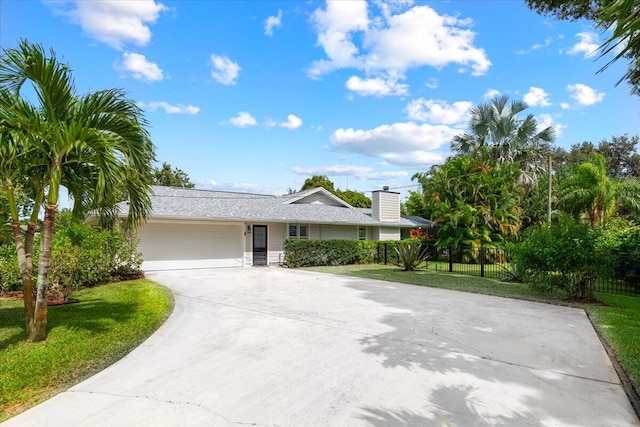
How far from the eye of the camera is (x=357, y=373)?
418cm

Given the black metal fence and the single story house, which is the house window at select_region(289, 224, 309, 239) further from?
the black metal fence

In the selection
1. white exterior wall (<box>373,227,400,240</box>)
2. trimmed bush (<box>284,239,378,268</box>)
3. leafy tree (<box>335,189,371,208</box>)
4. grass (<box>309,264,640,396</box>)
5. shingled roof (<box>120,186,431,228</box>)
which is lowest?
grass (<box>309,264,640,396</box>)

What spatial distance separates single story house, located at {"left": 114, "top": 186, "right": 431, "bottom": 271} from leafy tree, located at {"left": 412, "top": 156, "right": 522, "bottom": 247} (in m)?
3.70

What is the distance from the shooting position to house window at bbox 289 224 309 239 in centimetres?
1900

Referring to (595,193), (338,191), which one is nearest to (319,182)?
(338,191)

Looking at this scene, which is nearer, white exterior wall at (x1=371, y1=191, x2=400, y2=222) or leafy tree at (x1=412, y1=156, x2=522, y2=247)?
leafy tree at (x1=412, y1=156, x2=522, y2=247)

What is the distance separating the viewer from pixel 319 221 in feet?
61.7

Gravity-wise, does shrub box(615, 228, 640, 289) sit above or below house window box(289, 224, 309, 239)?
below

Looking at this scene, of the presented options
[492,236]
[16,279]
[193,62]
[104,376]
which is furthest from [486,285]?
[16,279]

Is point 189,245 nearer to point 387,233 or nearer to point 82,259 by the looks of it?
point 82,259

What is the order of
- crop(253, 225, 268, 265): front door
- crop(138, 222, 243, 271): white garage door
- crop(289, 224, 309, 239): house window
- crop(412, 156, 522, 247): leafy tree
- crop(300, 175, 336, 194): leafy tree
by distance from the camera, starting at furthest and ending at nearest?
crop(300, 175, 336, 194): leafy tree < crop(289, 224, 309, 239): house window < crop(412, 156, 522, 247): leafy tree < crop(253, 225, 268, 265): front door < crop(138, 222, 243, 271): white garage door

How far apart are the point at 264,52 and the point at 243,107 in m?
3.85

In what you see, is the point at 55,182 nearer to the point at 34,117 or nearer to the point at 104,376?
the point at 34,117

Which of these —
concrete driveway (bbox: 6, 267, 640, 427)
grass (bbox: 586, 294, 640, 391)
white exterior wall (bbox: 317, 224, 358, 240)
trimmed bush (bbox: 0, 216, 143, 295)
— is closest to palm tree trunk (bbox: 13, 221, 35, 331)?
concrete driveway (bbox: 6, 267, 640, 427)
